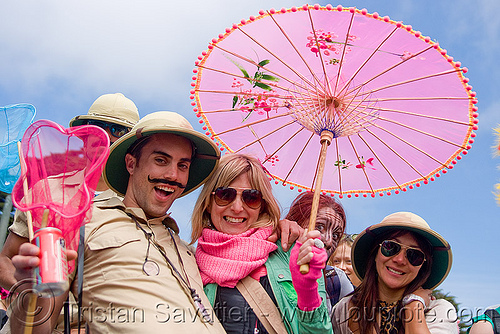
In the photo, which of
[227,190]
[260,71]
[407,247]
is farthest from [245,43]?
[407,247]

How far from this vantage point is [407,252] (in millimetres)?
3859

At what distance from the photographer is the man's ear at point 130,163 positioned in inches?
150

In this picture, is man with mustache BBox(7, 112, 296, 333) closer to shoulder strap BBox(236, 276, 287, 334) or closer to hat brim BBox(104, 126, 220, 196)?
hat brim BBox(104, 126, 220, 196)

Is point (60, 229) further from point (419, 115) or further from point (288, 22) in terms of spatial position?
point (419, 115)

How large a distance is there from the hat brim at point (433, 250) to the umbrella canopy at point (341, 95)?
724mm

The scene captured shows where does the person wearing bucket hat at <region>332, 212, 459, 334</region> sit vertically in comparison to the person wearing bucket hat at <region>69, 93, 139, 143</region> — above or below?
below

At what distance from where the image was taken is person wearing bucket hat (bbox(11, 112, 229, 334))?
9.32 feet

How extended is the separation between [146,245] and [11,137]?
3.49 metres

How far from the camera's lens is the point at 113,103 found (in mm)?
5773

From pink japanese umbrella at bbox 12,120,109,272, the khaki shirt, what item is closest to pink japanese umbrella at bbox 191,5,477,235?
the khaki shirt

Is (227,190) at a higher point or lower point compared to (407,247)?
higher

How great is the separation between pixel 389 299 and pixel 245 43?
2.40 meters

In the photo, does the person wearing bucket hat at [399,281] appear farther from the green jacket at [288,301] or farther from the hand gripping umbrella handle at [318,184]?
the hand gripping umbrella handle at [318,184]

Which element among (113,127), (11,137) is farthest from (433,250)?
(11,137)
